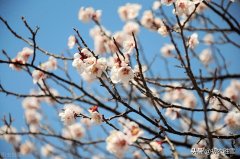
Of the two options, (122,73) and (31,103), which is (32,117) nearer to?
(31,103)

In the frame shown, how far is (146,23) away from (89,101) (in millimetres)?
2360

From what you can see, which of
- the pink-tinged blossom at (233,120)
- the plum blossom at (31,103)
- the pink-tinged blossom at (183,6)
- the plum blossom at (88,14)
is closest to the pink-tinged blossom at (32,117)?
the plum blossom at (31,103)

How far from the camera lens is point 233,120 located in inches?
115

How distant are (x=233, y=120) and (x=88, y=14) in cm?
302

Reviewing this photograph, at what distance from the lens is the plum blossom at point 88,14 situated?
4.66 m

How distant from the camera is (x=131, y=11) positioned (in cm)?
524

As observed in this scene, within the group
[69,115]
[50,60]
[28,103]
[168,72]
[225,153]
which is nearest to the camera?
[69,115]

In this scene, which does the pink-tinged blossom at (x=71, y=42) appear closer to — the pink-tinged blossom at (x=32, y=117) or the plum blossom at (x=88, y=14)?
the plum blossom at (x=88, y=14)

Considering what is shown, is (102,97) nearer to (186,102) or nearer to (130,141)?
(130,141)

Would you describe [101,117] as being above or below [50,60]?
below

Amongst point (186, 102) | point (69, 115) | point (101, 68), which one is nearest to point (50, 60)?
point (69, 115)

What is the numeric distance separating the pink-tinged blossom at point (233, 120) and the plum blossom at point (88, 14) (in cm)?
273

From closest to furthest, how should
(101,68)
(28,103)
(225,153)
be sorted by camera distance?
(101,68), (225,153), (28,103)

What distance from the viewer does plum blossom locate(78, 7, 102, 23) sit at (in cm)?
466
